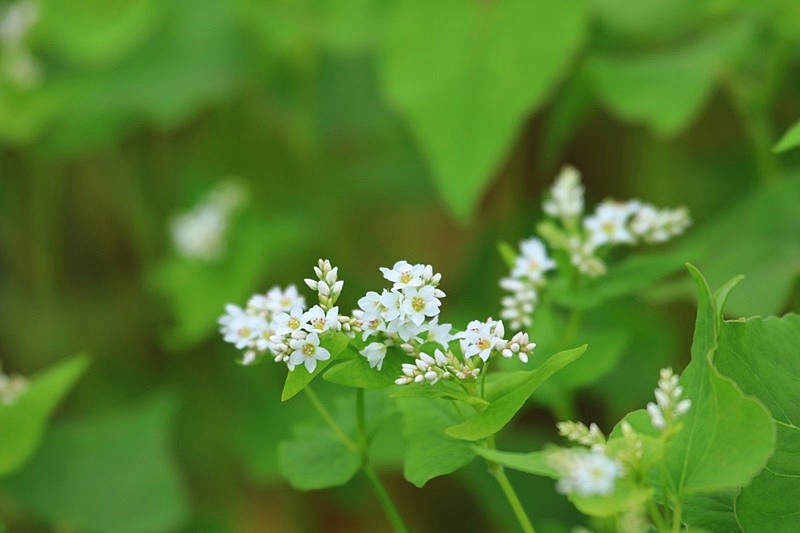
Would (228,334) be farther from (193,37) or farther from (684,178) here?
(193,37)

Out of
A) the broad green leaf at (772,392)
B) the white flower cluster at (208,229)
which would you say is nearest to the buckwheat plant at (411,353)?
the broad green leaf at (772,392)

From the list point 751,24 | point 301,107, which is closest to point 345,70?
point 301,107

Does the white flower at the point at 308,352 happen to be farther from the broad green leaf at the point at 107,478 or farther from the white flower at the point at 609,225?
→ the broad green leaf at the point at 107,478

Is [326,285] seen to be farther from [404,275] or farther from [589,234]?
[589,234]

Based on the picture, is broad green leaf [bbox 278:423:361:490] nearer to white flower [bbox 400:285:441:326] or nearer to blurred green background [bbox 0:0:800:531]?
white flower [bbox 400:285:441:326]

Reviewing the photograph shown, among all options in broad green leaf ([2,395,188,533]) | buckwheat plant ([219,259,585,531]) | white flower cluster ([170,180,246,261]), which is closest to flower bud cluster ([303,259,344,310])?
buckwheat plant ([219,259,585,531])

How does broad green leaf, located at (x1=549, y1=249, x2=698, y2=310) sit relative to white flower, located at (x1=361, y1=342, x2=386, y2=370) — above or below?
below
